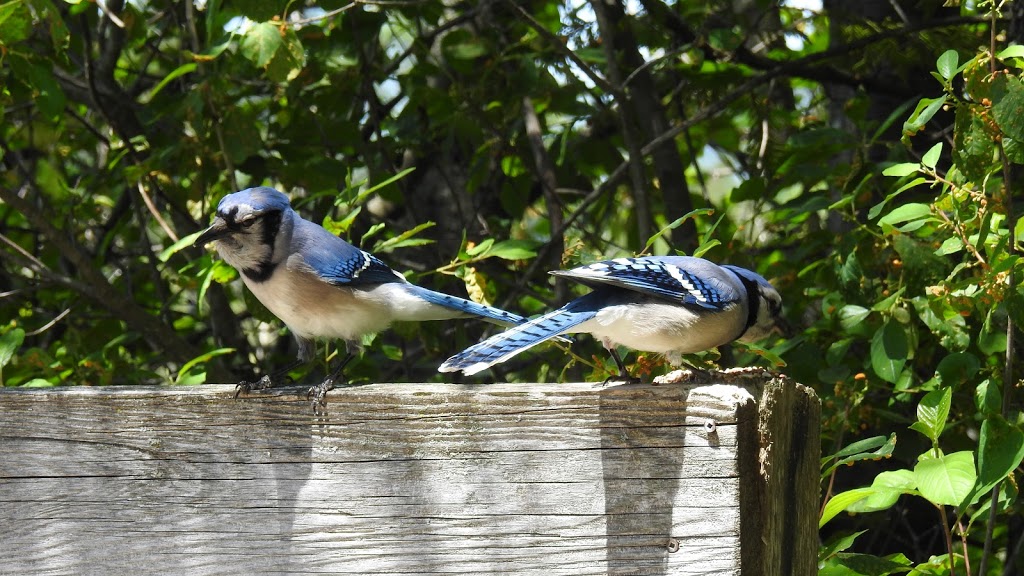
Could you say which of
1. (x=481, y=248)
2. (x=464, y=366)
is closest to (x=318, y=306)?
(x=481, y=248)

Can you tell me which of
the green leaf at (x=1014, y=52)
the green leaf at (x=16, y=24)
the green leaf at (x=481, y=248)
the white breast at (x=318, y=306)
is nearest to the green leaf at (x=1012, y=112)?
the green leaf at (x=1014, y=52)

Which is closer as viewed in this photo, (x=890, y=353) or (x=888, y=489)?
(x=888, y=489)

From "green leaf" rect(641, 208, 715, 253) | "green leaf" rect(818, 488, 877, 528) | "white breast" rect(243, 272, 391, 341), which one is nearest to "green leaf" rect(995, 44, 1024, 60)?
"green leaf" rect(641, 208, 715, 253)

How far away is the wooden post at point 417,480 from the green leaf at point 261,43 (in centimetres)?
114

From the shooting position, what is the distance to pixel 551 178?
3.54m

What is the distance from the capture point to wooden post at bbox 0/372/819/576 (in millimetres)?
1463

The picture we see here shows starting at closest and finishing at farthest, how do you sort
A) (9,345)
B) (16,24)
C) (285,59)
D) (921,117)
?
(921,117) → (9,345) → (16,24) → (285,59)

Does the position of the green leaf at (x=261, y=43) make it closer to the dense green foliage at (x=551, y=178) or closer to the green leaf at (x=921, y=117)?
the dense green foliage at (x=551, y=178)

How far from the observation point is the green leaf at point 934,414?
6.21 ft

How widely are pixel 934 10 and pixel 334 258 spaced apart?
2.30 meters

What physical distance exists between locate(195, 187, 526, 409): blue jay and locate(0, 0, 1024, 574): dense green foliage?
0.40 ft

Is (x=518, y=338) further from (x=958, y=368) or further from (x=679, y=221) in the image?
(x=958, y=368)

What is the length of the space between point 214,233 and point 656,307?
100cm

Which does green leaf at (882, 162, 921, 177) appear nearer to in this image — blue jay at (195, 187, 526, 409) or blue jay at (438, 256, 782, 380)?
blue jay at (438, 256, 782, 380)
